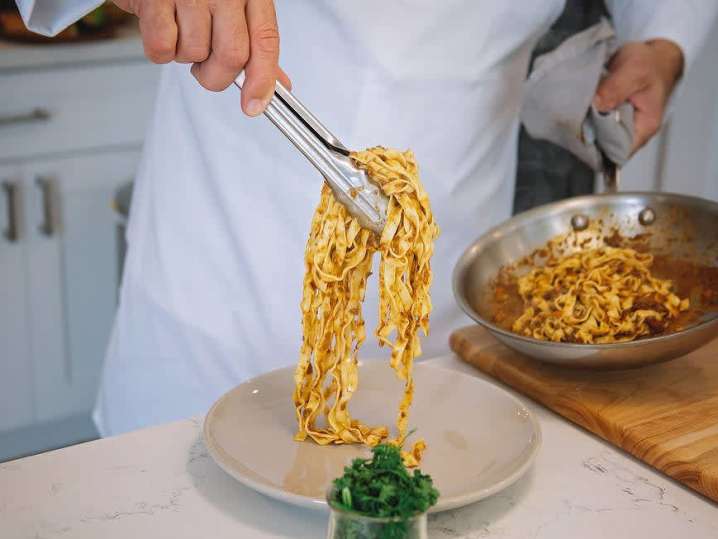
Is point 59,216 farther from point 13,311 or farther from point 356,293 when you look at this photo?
point 356,293

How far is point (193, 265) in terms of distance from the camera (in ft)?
4.68

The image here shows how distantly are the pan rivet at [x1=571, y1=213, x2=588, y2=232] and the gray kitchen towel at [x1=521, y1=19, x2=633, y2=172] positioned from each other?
0.15 m

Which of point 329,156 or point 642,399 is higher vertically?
point 329,156

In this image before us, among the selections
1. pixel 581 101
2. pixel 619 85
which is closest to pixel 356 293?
pixel 581 101

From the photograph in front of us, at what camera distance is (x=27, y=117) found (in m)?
2.02

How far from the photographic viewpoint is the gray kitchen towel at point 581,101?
4.52ft

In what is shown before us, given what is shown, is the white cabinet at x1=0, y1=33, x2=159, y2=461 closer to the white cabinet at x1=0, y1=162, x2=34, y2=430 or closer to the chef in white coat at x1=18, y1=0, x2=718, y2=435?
the white cabinet at x1=0, y1=162, x2=34, y2=430

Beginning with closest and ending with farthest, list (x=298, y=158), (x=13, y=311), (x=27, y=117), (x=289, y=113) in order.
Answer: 1. (x=289, y=113)
2. (x=298, y=158)
3. (x=27, y=117)
4. (x=13, y=311)

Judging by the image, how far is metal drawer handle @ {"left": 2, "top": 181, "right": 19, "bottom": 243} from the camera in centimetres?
205

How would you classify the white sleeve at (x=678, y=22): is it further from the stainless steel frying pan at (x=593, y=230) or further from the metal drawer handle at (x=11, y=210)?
the metal drawer handle at (x=11, y=210)

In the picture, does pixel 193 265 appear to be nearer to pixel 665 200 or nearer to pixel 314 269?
pixel 314 269

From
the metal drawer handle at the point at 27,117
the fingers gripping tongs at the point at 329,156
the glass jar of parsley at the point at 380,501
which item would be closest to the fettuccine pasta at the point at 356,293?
the fingers gripping tongs at the point at 329,156

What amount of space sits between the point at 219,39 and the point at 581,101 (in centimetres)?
64

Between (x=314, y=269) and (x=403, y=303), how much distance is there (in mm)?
93
